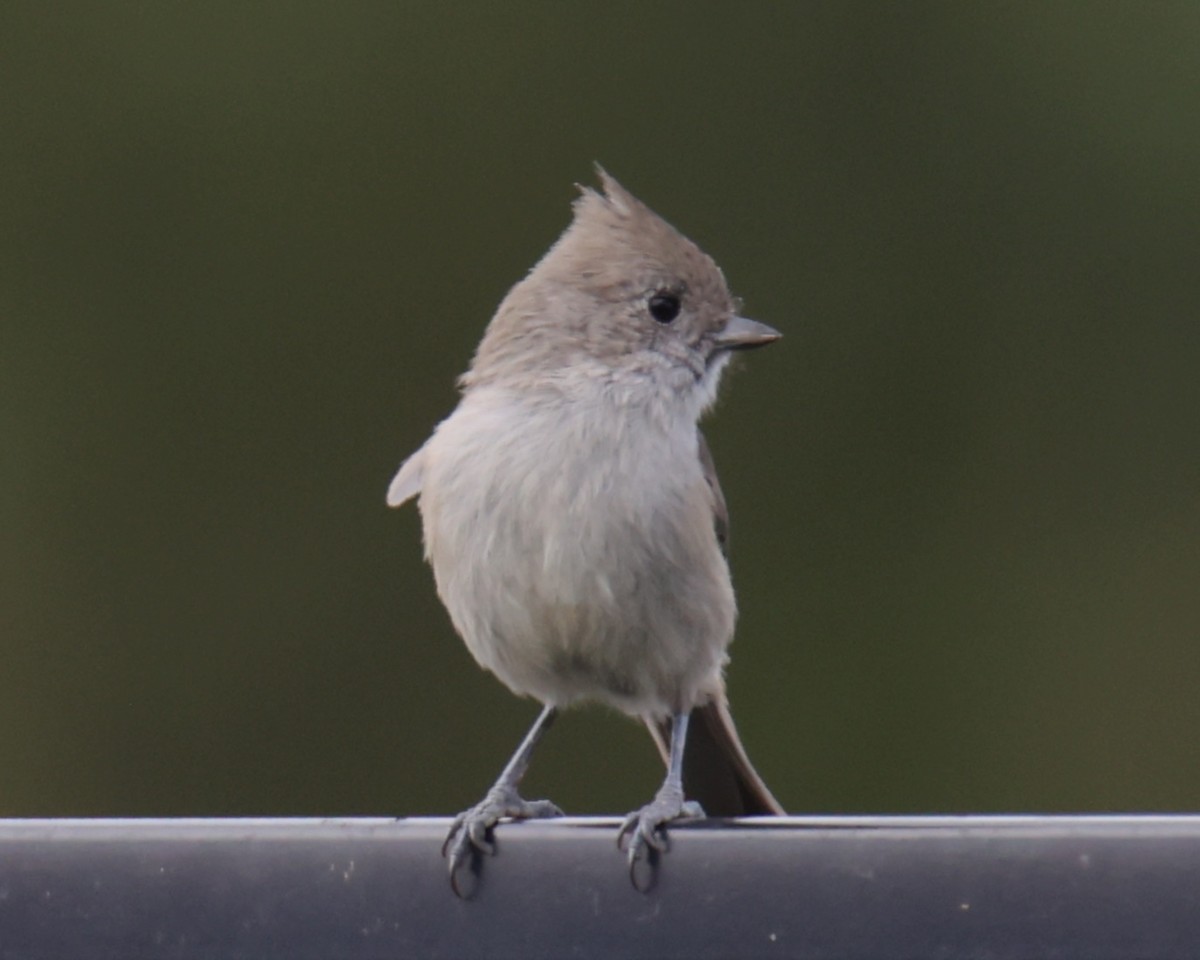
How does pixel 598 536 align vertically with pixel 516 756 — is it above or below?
above

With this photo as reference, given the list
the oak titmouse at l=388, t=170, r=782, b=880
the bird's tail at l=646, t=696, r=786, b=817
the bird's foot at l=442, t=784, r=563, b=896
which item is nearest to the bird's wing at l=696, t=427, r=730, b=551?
the oak titmouse at l=388, t=170, r=782, b=880

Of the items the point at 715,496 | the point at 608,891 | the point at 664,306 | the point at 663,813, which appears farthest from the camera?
the point at 715,496

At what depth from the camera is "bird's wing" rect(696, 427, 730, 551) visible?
3.84m

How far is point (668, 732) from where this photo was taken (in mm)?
4027

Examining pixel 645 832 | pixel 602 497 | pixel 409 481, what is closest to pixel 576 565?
pixel 602 497

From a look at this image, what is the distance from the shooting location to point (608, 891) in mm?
2139

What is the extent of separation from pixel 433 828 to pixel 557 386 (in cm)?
140

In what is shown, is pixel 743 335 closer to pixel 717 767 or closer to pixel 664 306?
pixel 664 306

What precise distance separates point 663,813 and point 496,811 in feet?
1.13

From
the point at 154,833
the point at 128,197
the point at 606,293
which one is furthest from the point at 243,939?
the point at 128,197

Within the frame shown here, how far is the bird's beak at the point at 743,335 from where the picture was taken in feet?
12.7

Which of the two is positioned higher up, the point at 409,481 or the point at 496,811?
the point at 409,481

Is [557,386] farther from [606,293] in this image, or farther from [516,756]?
[516,756]

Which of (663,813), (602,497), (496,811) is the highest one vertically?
(602,497)
